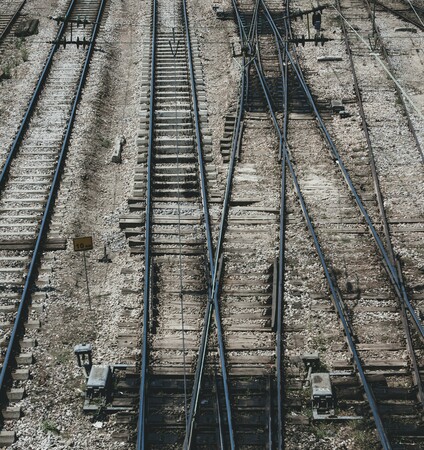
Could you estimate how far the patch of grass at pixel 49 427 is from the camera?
10.9 m

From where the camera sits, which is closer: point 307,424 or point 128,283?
point 307,424

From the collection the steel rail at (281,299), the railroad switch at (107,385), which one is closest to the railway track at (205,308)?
the steel rail at (281,299)

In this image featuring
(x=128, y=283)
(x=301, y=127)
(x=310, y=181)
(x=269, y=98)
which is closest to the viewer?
(x=128, y=283)

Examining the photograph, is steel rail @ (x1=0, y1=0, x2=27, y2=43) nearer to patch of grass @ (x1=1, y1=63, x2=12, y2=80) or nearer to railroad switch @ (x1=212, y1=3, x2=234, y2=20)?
patch of grass @ (x1=1, y1=63, x2=12, y2=80)

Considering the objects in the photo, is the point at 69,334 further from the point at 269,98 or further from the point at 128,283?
the point at 269,98

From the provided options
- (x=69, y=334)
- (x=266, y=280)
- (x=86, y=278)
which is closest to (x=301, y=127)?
(x=266, y=280)

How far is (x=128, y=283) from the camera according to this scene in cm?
1423

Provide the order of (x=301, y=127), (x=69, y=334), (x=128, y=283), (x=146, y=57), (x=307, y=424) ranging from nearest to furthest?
(x=307, y=424), (x=69, y=334), (x=128, y=283), (x=301, y=127), (x=146, y=57)

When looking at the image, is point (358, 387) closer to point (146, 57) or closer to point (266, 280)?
point (266, 280)

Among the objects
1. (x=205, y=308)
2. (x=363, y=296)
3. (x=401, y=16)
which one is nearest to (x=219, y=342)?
(x=205, y=308)

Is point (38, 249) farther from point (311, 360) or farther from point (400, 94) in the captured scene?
point (400, 94)

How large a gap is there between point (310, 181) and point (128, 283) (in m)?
5.99

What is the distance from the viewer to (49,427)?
35.8 ft

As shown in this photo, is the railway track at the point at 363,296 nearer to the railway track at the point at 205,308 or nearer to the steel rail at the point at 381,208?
the steel rail at the point at 381,208
